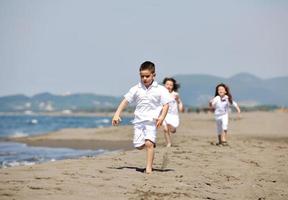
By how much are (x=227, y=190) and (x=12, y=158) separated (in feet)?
28.8

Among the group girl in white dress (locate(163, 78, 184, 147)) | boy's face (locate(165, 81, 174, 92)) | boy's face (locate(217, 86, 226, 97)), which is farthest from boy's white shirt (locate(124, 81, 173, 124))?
boy's face (locate(217, 86, 226, 97))

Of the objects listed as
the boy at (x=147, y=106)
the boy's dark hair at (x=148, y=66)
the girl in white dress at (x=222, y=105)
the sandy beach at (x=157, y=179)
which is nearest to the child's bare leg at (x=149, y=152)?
the boy at (x=147, y=106)

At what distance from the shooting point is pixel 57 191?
566cm

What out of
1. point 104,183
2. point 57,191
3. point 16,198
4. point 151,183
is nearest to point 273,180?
point 151,183

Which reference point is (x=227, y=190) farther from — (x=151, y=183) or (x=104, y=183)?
(x=104, y=183)

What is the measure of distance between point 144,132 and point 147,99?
51 centimetres

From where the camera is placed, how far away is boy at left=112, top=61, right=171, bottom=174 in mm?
7797

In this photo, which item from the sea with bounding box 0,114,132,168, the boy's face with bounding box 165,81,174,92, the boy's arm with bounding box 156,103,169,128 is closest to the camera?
the boy's arm with bounding box 156,103,169,128

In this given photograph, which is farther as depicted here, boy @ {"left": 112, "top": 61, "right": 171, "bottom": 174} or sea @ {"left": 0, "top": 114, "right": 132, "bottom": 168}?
sea @ {"left": 0, "top": 114, "right": 132, "bottom": 168}

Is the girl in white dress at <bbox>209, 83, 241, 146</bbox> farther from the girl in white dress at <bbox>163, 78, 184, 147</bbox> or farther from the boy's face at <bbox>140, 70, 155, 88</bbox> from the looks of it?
the boy's face at <bbox>140, 70, 155, 88</bbox>

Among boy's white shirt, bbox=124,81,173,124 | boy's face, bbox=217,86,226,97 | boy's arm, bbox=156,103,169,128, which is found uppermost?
boy's face, bbox=217,86,226,97

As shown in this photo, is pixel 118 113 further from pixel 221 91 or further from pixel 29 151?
pixel 29 151

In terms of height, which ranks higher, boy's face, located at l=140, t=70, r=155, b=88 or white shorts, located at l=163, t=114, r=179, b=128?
boy's face, located at l=140, t=70, r=155, b=88

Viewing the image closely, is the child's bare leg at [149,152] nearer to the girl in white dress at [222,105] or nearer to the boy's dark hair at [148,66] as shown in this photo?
the boy's dark hair at [148,66]
